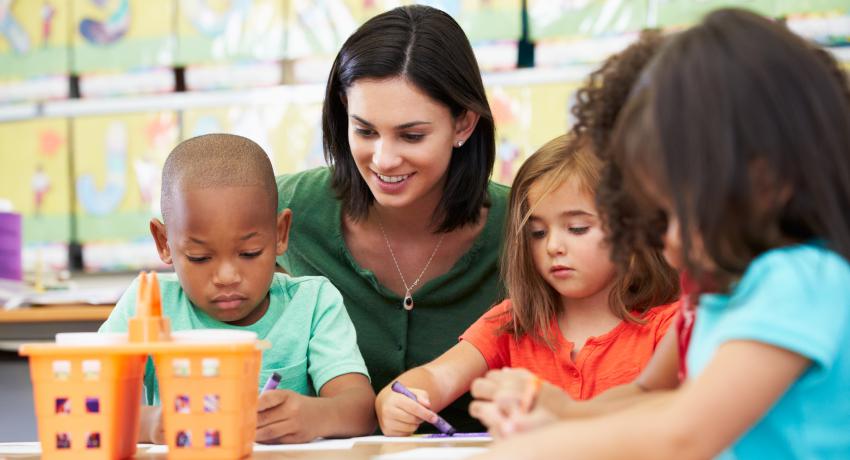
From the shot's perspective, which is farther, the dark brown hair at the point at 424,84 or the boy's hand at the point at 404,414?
the dark brown hair at the point at 424,84

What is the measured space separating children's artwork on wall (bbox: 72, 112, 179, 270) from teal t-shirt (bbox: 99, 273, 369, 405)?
1.86 meters

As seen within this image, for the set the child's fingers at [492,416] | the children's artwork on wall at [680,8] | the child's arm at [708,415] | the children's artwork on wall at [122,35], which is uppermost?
the children's artwork on wall at [680,8]

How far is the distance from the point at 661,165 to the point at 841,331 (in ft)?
0.59

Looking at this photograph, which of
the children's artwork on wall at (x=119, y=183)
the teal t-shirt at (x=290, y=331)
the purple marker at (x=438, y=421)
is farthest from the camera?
the children's artwork on wall at (x=119, y=183)

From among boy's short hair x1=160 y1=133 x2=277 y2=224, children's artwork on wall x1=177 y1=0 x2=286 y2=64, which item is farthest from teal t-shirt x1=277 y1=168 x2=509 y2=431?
children's artwork on wall x1=177 y1=0 x2=286 y2=64

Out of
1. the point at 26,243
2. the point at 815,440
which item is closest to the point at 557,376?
the point at 815,440

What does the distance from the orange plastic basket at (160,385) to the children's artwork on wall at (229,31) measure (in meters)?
2.30

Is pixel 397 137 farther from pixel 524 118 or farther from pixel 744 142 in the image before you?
pixel 524 118

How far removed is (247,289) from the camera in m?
1.33

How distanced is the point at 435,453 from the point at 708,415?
0.43 meters

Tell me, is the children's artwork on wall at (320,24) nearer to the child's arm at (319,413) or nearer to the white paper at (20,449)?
the child's arm at (319,413)

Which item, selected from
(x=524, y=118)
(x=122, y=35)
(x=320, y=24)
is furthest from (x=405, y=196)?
(x=122, y=35)

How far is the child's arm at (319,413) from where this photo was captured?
3.85ft

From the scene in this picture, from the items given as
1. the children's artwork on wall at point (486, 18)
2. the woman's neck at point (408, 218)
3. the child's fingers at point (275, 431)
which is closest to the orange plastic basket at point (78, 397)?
the child's fingers at point (275, 431)
